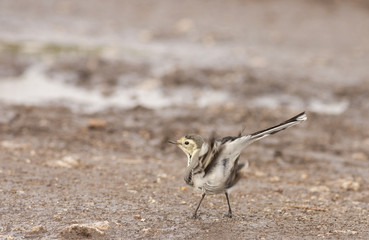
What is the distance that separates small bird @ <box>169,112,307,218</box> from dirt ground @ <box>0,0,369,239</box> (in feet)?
1.25

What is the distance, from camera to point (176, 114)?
9453 millimetres

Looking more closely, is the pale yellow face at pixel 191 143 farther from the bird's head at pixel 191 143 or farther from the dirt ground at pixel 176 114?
the dirt ground at pixel 176 114

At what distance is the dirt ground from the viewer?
216 inches

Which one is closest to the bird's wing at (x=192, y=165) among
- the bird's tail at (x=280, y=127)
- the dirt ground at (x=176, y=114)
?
the dirt ground at (x=176, y=114)

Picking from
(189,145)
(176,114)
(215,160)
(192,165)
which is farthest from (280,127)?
(176,114)

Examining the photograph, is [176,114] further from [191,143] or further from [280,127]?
[280,127]

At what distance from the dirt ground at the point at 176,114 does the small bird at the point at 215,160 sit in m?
0.38

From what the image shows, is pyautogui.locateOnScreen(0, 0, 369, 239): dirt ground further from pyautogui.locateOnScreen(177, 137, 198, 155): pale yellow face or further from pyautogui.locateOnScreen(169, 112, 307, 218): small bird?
pyautogui.locateOnScreen(177, 137, 198, 155): pale yellow face

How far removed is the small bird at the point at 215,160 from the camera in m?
4.63

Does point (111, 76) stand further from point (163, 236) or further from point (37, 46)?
point (163, 236)

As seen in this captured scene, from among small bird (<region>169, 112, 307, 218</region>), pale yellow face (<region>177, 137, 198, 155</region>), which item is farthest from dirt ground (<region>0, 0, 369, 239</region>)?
pale yellow face (<region>177, 137, 198, 155</region>)

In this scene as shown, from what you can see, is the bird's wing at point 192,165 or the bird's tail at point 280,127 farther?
the bird's wing at point 192,165

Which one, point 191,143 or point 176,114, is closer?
point 191,143

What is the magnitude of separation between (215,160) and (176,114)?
15.2 feet
